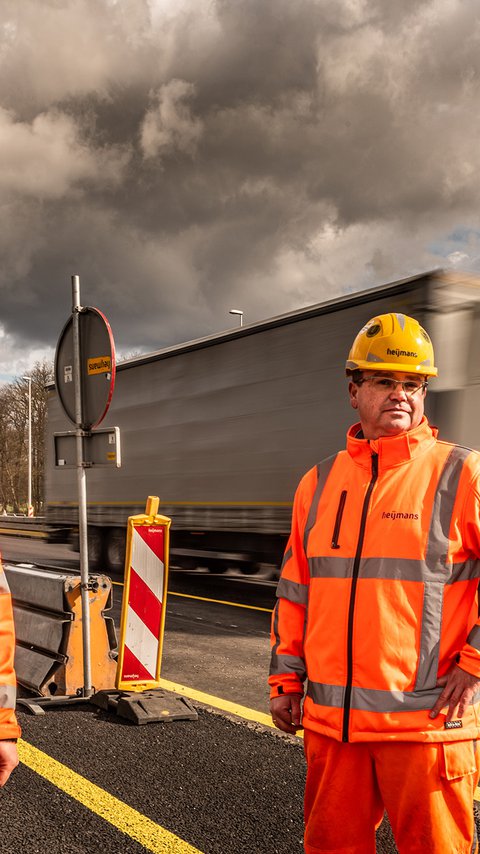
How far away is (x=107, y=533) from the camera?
53.1 feet

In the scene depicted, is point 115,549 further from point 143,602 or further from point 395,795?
point 395,795

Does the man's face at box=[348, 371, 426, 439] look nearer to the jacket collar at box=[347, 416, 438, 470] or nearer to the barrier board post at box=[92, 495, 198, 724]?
the jacket collar at box=[347, 416, 438, 470]

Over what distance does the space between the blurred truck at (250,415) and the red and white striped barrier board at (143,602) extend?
4707 millimetres

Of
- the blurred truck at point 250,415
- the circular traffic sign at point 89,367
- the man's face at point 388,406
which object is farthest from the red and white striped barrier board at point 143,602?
the blurred truck at point 250,415

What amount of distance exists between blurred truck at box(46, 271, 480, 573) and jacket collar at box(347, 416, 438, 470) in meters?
7.35

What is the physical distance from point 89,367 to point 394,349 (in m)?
3.89

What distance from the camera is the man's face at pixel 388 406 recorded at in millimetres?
2488

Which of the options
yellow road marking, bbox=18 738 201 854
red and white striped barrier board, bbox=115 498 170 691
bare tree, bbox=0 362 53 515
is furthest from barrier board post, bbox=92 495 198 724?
bare tree, bbox=0 362 53 515

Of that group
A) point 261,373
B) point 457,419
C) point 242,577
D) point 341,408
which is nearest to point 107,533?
point 242,577

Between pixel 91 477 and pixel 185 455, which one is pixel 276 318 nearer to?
pixel 185 455

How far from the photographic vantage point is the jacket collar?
7.89ft

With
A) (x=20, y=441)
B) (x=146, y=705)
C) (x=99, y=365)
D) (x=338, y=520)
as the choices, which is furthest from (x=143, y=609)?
(x=20, y=441)

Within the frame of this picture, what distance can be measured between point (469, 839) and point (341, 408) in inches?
349

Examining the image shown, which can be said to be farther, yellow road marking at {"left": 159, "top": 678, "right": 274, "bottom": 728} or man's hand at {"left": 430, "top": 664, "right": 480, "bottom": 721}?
yellow road marking at {"left": 159, "top": 678, "right": 274, "bottom": 728}
